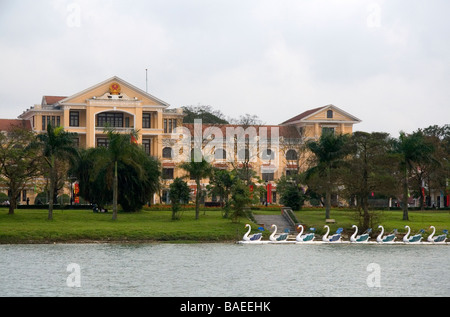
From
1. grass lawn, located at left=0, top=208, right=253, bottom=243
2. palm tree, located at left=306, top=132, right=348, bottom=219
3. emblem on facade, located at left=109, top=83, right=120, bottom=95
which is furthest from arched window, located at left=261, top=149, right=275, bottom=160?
grass lawn, located at left=0, top=208, right=253, bottom=243

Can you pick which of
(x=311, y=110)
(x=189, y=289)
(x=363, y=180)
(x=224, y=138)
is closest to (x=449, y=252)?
(x=363, y=180)

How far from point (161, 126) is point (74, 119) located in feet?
29.7

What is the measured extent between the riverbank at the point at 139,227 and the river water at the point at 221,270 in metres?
1.86

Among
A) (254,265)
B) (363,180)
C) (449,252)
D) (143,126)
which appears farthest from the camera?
(143,126)

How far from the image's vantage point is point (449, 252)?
45.5 meters

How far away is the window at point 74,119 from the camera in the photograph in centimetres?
8694

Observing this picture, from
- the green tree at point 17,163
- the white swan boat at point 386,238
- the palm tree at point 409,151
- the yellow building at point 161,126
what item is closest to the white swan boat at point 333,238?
the white swan boat at point 386,238

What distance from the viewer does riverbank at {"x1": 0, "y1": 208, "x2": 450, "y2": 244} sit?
156 feet

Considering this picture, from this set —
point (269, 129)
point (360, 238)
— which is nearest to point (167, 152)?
point (269, 129)

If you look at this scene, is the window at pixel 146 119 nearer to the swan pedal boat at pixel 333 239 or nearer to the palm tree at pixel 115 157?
the palm tree at pixel 115 157

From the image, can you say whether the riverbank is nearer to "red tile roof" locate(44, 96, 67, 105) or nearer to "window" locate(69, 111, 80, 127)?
"window" locate(69, 111, 80, 127)

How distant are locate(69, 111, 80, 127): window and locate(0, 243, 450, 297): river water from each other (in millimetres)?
42542

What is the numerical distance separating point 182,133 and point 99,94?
9993mm

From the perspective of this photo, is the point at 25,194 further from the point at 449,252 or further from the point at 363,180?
the point at 449,252
